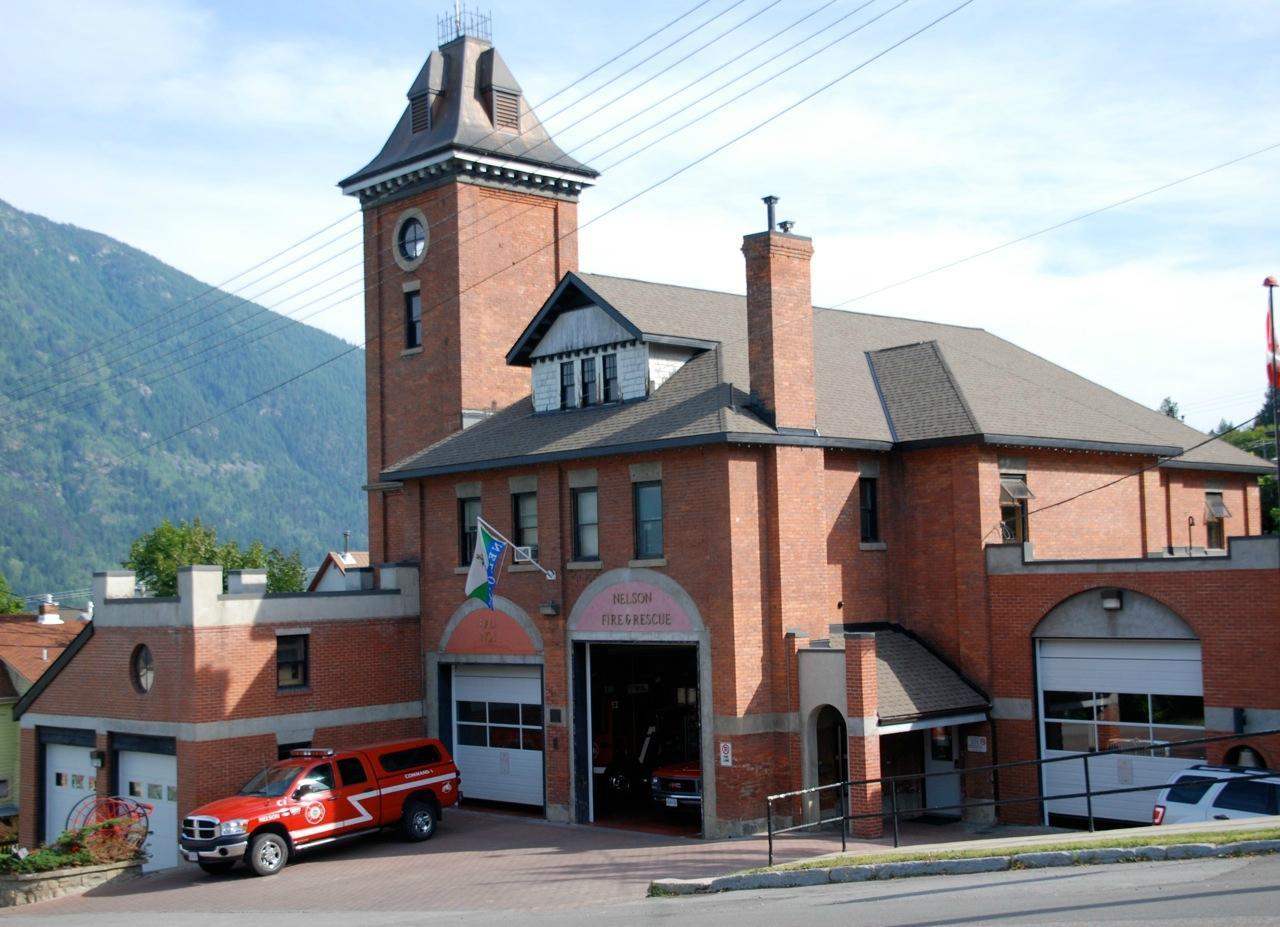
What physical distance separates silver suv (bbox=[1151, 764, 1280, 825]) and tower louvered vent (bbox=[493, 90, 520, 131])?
86.8ft

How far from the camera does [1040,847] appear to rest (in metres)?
17.5

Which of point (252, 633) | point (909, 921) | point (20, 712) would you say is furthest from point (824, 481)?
point (20, 712)

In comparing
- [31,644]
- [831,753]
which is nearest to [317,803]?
[831,753]

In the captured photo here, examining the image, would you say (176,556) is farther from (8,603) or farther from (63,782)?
(63,782)

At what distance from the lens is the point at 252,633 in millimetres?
29594

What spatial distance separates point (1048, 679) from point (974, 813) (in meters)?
3.17

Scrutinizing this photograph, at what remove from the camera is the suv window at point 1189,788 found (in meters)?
19.9

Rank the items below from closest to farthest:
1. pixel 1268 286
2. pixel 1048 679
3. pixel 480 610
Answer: pixel 1268 286, pixel 1048 679, pixel 480 610

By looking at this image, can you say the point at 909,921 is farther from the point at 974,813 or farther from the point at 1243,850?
the point at 974,813

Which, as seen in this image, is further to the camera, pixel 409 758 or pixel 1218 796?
pixel 409 758

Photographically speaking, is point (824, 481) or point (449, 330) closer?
point (824, 481)

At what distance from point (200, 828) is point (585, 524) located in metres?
9.91

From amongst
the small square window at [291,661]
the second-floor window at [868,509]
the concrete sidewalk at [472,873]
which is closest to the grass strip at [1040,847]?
the concrete sidewalk at [472,873]

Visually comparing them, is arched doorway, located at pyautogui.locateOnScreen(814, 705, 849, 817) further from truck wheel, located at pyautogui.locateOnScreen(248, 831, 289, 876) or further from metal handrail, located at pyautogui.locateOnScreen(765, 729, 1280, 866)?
truck wheel, located at pyautogui.locateOnScreen(248, 831, 289, 876)
